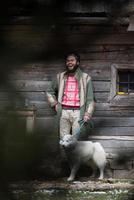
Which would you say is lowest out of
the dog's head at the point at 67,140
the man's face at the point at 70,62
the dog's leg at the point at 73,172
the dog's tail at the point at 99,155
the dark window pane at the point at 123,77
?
the dog's leg at the point at 73,172

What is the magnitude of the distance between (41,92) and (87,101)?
93cm

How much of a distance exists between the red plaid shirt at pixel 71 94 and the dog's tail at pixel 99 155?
68cm

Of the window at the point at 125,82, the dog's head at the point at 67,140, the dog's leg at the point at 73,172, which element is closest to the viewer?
the dog's head at the point at 67,140

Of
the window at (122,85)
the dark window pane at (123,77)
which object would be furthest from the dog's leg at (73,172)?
the dark window pane at (123,77)

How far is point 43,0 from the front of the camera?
4.31 feet

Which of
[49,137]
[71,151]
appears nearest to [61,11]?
[49,137]

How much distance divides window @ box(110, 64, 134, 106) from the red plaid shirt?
2.41 ft

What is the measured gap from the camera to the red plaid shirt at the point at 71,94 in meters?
8.88

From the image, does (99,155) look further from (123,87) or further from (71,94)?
(123,87)

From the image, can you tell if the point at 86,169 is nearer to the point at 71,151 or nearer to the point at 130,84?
the point at 71,151

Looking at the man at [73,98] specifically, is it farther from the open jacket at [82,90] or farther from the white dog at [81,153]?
the white dog at [81,153]

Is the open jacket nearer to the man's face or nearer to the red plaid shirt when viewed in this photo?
the red plaid shirt

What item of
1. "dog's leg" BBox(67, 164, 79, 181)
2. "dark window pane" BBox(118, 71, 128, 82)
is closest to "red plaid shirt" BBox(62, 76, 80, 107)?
"dog's leg" BBox(67, 164, 79, 181)

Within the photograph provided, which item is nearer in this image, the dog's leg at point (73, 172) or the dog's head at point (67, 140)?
the dog's head at point (67, 140)
